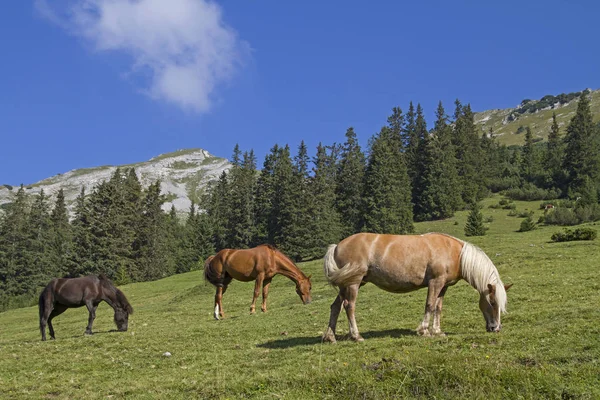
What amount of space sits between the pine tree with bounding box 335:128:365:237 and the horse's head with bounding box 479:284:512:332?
197 feet

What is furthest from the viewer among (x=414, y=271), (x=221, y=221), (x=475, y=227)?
(x=221, y=221)

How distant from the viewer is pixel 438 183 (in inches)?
3258

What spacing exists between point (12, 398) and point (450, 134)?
324 ft

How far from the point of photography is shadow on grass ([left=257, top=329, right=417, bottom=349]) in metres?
11.0

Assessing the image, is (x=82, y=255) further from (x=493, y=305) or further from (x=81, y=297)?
(x=493, y=305)

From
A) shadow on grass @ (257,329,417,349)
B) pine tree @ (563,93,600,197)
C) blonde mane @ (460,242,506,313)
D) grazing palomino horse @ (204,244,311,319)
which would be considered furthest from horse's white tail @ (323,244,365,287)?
pine tree @ (563,93,600,197)

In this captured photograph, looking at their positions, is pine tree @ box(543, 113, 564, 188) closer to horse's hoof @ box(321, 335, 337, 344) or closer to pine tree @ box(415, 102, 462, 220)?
pine tree @ box(415, 102, 462, 220)

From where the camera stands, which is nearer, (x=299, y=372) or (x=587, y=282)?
(x=299, y=372)

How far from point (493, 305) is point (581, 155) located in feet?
284

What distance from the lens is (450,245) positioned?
10773 mm

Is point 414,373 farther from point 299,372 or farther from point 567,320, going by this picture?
point 567,320

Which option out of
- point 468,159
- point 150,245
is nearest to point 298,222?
point 150,245

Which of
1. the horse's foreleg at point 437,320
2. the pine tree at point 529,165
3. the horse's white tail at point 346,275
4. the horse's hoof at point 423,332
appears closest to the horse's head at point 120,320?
the horse's white tail at point 346,275

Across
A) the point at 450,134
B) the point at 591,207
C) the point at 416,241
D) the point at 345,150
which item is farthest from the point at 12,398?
the point at 450,134
